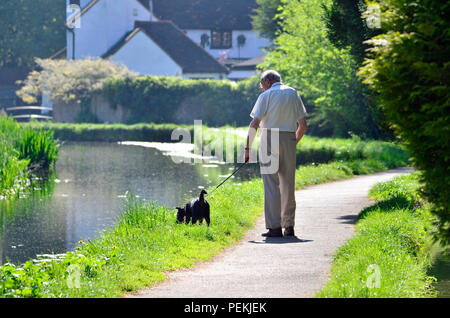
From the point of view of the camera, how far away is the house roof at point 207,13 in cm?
7506

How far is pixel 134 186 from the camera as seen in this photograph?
24547 millimetres

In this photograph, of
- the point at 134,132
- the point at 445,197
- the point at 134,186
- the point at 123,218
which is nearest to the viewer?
the point at 445,197

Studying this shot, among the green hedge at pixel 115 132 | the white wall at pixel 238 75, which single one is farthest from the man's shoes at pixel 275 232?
the white wall at pixel 238 75

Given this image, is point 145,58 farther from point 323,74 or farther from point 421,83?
point 421,83

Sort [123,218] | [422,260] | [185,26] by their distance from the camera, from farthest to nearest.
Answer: [185,26] < [123,218] < [422,260]

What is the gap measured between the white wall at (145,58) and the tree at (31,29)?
16.8 m

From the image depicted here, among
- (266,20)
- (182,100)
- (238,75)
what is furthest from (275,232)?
(238,75)

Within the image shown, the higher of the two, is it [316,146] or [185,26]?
[185,26]

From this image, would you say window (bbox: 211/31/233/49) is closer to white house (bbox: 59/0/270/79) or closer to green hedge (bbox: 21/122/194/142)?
white house (bbox: 59/0/270/79)

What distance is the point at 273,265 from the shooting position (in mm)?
9148

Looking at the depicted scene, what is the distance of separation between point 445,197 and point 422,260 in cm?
300

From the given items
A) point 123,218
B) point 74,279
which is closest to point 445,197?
point 74,279
